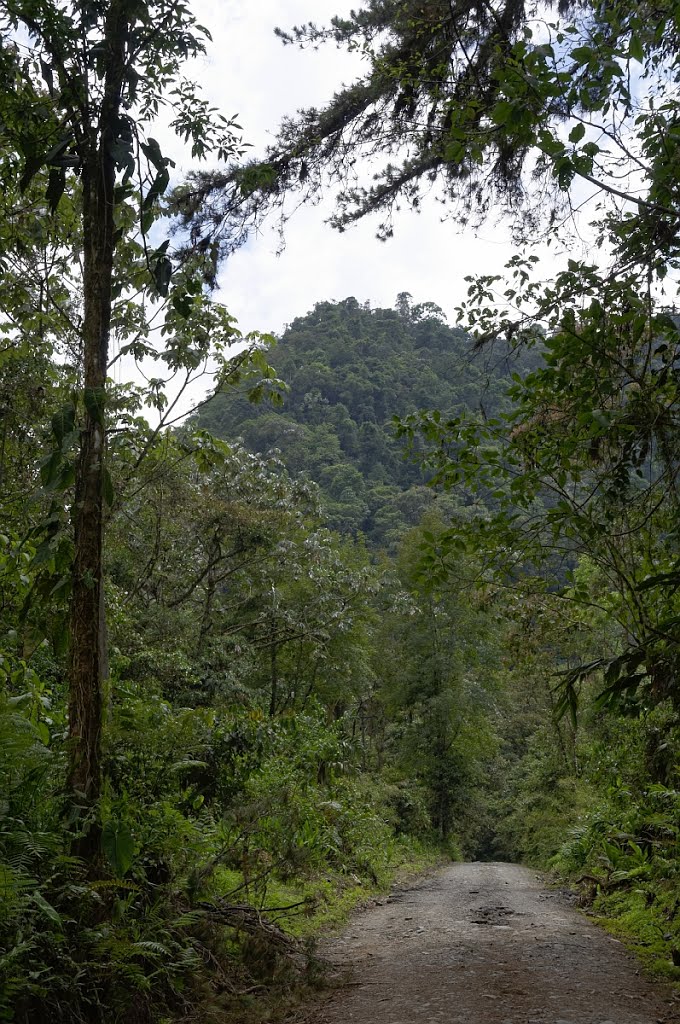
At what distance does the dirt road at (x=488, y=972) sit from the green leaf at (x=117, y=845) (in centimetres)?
172

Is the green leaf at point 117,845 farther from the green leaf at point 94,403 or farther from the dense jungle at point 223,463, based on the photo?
the green leaf at point 94,403

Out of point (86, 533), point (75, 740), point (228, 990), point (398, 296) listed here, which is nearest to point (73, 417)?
point (86, 533)

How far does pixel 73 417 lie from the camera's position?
422 centimetres

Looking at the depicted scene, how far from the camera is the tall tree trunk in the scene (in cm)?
429

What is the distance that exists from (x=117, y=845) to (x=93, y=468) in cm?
200

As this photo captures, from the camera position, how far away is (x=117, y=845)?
13.2ft

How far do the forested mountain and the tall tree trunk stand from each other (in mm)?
29830

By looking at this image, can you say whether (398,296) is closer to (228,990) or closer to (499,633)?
(499,633)

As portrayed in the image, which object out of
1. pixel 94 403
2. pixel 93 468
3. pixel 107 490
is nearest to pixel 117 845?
pixel 107 490

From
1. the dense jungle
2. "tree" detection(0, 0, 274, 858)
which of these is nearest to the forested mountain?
the dense jungle

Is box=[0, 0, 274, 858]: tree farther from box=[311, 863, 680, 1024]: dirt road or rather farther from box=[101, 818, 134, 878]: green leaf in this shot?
box=[311, 863, 680, 1024]: dirt road

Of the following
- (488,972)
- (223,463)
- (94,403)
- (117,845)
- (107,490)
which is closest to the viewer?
(117,845)

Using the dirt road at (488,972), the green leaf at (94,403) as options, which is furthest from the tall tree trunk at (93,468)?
the dirt road at (488,972)

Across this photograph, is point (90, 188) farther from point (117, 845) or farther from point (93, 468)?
point (117, 845)
